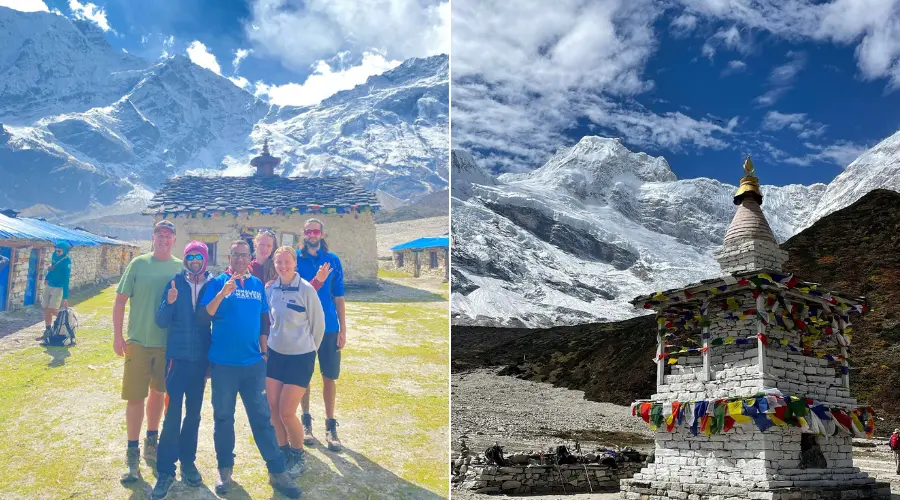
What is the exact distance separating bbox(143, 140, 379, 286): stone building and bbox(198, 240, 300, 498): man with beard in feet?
1.73

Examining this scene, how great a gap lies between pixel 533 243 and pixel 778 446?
148 meters

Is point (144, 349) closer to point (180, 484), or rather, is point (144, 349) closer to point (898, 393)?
point (180, 484)

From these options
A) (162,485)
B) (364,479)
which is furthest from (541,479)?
(162,485)

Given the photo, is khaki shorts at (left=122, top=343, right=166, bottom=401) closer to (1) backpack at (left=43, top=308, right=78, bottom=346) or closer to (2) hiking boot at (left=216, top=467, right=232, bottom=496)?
(1) backpack at (left=43, top=308, right=78, bottom=346)

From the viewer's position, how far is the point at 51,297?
32.3 ft

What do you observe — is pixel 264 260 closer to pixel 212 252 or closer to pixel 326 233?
pixel 212 252

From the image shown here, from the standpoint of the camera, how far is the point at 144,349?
9328mm

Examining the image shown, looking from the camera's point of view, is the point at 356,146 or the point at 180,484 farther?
the point at 356,146

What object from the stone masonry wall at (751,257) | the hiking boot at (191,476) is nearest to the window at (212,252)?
the hiking boot at (191,476)

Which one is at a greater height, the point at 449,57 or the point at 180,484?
the point at 449,57

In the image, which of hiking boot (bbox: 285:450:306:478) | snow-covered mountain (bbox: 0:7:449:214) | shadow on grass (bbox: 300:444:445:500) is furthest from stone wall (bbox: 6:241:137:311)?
shadow on grass (bbox: 300:444:445:500)

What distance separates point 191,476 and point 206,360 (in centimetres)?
152

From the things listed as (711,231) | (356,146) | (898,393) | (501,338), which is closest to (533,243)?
(711,231)

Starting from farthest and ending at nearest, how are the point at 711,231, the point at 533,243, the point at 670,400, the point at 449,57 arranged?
the point at 711,231
the point at 533,243
the point at 449,57
the point at 670,400
